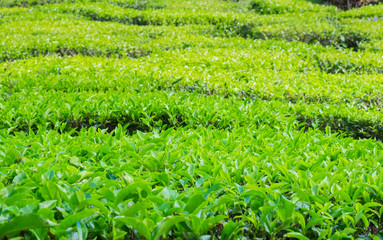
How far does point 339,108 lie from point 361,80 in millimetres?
2090

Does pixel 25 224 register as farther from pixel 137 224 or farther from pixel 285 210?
pixel 285 210

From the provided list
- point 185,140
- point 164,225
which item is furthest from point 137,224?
point 185,140

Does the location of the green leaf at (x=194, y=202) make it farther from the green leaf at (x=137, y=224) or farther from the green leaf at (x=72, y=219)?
the green leaf at (x=72, y=219)

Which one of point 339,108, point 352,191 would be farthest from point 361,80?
point 352,191

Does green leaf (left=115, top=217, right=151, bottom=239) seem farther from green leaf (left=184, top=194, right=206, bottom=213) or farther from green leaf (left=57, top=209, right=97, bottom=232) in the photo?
green leaf (left=184, top=194, right=206, bottom=213)

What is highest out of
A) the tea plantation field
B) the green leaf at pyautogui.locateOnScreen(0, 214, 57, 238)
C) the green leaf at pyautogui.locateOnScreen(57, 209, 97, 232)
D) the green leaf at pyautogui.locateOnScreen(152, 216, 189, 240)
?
the green leaf at pyautogui.locateOnScreen(0, 214, 57, 238)

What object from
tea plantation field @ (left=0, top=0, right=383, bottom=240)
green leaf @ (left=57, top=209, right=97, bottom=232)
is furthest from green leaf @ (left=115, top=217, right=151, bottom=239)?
green leaf @ (left=57, top=209, right=97, bottom=232)

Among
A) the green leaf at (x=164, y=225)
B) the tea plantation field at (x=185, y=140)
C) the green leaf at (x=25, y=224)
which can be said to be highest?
the green leaf at (x=25, y=224)

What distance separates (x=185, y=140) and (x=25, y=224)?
181 cm

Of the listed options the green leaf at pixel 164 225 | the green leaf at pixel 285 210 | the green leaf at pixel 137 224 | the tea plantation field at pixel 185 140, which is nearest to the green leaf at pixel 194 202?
the tea plantation field at pixel 185 140

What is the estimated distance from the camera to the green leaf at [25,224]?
3.93 ft

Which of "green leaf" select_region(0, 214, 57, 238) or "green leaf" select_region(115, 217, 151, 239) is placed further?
"green leaf" select_region(115, 217, 151, 239)

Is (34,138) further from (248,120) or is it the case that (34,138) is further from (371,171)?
(371,171)

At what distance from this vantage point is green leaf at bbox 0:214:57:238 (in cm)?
120
